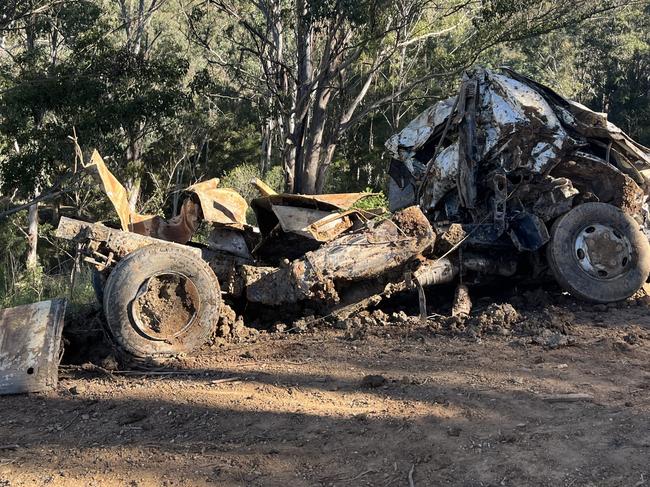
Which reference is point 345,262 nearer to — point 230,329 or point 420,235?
point 420,235

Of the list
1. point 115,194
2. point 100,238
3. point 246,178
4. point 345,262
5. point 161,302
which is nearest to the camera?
point 161,302

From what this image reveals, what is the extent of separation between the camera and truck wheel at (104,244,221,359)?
5.36 metres

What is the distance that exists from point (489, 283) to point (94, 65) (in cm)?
943

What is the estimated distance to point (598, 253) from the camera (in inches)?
264

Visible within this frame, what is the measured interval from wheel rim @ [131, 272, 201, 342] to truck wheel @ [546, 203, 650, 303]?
3.65m

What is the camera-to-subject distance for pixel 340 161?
30.7m

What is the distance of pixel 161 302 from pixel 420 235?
2606 millimetres

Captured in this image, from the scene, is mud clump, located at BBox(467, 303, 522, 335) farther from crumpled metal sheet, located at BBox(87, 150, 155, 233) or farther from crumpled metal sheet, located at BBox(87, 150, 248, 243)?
crumpled metal sheet, located at BBox(87, 150, 155, 233)

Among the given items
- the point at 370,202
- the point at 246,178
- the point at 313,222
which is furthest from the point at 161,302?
the point at 246,178

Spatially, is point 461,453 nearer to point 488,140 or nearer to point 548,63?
point 488,140

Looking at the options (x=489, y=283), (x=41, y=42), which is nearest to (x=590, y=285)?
(x=489, y=283)

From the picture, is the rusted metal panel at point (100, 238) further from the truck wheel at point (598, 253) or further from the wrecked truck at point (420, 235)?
the truck wheel at point (598, 253)

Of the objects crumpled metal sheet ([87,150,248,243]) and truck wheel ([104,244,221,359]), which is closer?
truck wheel ([104,244,221,359])

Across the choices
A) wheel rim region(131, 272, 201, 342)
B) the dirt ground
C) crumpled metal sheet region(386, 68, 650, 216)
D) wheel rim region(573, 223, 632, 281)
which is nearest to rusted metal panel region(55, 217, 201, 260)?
wheel rim region(131, 272, 201, 342)
